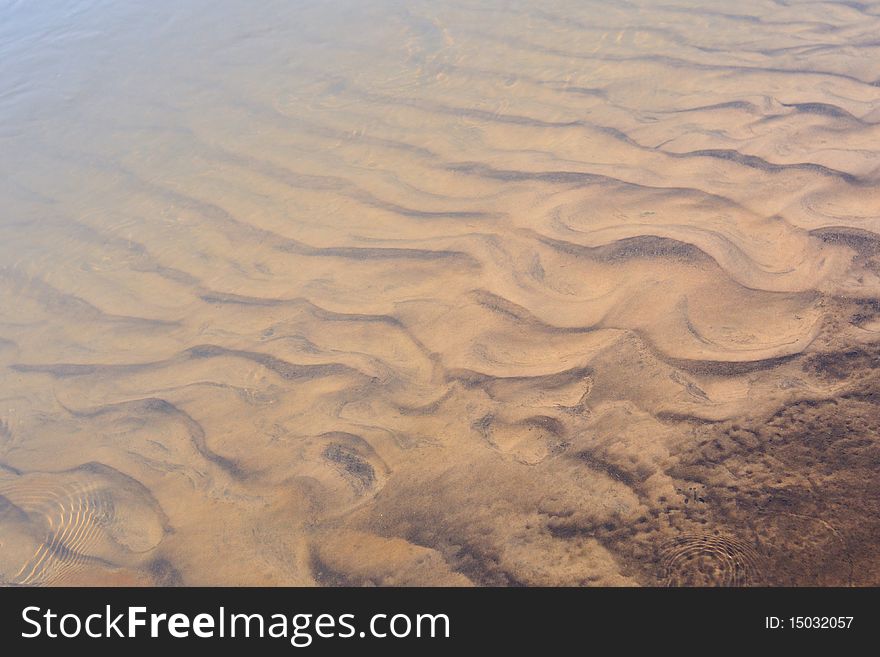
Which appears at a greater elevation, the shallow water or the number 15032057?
the shallow water

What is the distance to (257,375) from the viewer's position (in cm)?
290

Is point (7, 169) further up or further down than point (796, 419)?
further up

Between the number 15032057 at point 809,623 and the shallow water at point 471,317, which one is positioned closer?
the number 15032057 at point 809,623

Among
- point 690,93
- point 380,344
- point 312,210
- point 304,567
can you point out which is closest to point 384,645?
point 304,567

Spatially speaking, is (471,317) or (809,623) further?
(471,317)

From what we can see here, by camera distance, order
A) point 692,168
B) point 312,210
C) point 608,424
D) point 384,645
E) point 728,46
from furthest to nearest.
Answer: point 728,46
point 312,210
point 692,168
point 608,424
point 384,645

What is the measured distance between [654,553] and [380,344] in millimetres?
1438

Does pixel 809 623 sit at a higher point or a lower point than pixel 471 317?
lower

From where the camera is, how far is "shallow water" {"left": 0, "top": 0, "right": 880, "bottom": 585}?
6.77 feet

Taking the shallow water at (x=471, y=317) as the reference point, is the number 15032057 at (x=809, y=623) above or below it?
below

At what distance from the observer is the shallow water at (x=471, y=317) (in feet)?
6.77

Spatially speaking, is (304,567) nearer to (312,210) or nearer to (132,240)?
(312,210)

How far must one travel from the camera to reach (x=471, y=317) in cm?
286

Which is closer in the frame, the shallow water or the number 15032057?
the number 15032057
